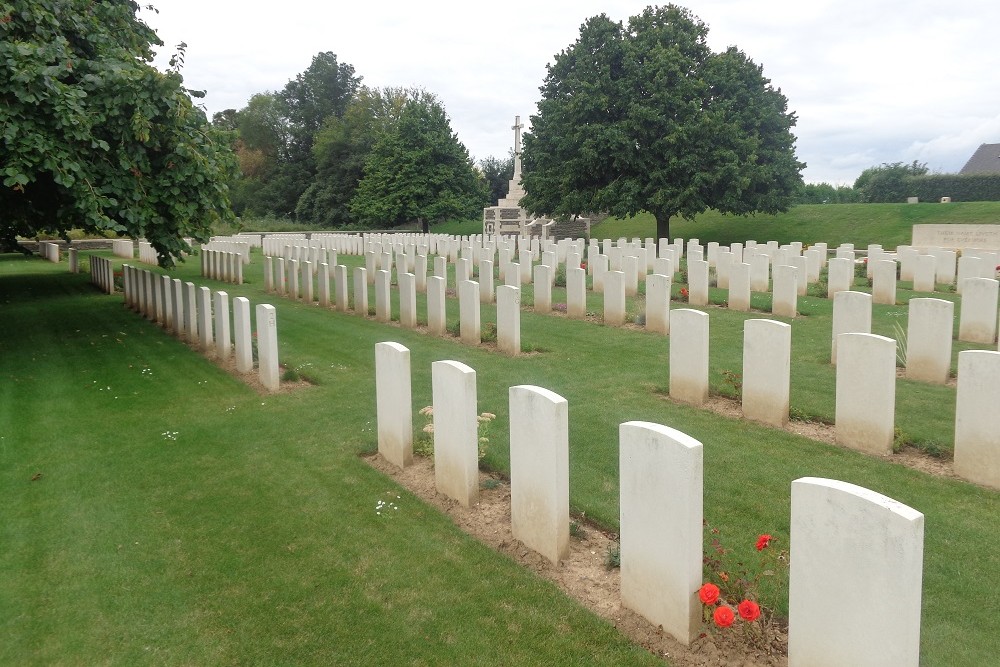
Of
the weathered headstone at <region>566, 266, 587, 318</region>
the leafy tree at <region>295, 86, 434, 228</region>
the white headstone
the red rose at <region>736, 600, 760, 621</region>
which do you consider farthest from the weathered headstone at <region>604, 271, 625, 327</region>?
the leafy tree at <region>295, 86, 434, 228</region>

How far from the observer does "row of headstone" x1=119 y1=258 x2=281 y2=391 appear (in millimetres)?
8688

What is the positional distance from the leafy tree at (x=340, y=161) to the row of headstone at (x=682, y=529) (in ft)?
179

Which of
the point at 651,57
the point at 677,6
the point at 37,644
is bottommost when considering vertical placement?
the point at 37,644

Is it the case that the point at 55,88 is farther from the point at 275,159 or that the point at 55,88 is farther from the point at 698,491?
the point at 275,159

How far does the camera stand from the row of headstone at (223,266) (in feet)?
68.2

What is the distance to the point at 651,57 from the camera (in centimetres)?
2953

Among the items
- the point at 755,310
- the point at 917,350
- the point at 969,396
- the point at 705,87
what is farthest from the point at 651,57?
the point at 969,396

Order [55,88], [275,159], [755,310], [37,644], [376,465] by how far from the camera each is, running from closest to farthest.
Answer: [37,644] < [376,465] < [55,88] < [755,310] < [275,159]

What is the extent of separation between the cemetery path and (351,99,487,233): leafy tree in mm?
41713

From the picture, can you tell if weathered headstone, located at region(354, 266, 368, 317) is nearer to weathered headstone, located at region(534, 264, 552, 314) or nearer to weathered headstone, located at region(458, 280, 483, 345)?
weathered headstone, located at region(534, 264, 552, 314)

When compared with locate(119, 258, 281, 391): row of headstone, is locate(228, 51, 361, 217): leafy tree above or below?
above

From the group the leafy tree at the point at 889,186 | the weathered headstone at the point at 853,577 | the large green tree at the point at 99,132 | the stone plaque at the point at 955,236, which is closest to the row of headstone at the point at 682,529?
the weathered headstone at the point at 853,577

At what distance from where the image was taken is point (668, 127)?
28703mm

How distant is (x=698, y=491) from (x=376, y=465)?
339 centimetres
